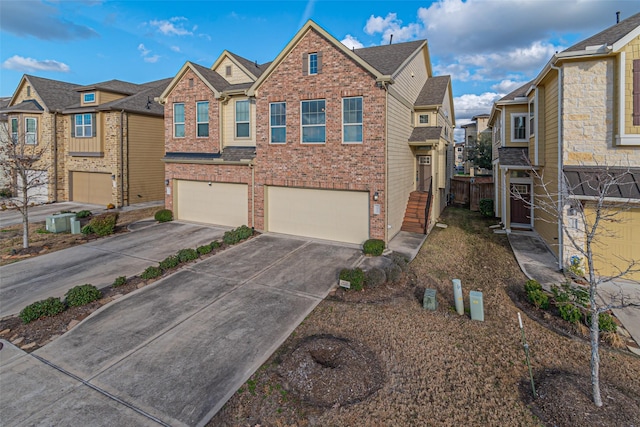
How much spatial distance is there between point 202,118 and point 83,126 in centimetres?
1207

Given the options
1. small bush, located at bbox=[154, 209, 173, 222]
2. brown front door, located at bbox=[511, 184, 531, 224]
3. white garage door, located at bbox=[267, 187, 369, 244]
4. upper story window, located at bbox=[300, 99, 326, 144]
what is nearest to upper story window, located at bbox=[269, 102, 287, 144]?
upper story window, located at bbox=[300, 99, 326, 144]

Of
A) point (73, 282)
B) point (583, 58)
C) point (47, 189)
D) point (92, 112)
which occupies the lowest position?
point (73, 282)

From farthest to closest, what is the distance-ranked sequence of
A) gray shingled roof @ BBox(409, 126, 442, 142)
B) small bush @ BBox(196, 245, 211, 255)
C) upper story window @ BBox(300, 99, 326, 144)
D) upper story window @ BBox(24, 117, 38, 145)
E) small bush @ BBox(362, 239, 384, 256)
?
upper story window @ BBox(24, 117, 38, 145) → gray shingled roof @ BBox(409, 126, 442, 142) → upper story window @ BBox(300, 99, 326, 144) → small bush @ BBox(196, 245, 211, 255) → small bush @ BBox(362, 239, 384, 256)

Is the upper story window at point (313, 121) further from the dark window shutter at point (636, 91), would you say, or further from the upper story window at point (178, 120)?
the dark window shutter at point (636, 91)

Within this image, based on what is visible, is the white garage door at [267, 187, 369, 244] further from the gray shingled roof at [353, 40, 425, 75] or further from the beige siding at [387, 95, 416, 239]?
the gray shingled roof at [353, 40, 425, 75]

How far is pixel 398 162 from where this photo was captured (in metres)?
14.9

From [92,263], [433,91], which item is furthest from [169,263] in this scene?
[433,91]

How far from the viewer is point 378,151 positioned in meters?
13.1

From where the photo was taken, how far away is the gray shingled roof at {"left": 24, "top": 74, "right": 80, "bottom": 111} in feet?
82.1

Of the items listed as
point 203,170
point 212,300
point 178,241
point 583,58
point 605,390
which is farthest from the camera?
point 203,170

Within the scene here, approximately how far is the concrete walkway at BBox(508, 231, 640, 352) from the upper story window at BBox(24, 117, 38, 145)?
32.6 meters

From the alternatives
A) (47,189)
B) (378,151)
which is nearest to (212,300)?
(378,151)

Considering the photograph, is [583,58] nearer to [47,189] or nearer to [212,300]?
[212,300]

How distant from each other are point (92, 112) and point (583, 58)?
2722cm
